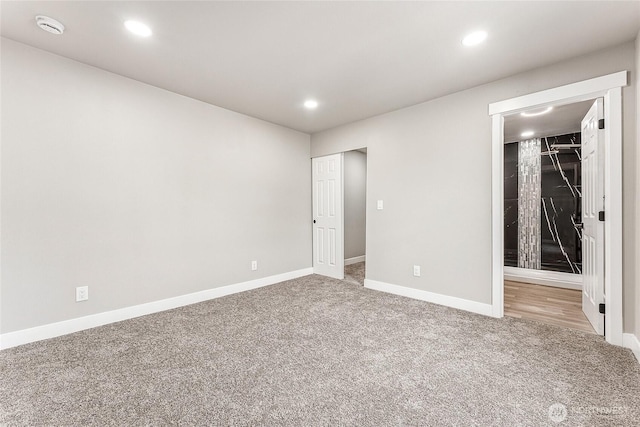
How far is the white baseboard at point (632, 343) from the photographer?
2.06 metres

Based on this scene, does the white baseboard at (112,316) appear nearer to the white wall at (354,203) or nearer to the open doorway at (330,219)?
the open doorway at (330,219)

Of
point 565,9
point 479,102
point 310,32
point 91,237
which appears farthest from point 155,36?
point 479,102

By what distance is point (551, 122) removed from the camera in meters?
3.85

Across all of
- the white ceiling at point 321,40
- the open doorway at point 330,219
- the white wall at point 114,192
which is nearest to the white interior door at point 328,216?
the open doorway at point 330,219

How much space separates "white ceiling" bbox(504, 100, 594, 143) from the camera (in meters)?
3.39

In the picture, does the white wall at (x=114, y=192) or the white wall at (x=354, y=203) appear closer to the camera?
the white wall at (x=114, y=192)

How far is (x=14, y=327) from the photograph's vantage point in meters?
2.23

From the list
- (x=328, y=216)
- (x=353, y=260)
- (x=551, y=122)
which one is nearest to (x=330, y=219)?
(x=328, y=216)

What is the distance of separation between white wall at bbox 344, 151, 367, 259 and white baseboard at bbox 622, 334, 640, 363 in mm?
3918

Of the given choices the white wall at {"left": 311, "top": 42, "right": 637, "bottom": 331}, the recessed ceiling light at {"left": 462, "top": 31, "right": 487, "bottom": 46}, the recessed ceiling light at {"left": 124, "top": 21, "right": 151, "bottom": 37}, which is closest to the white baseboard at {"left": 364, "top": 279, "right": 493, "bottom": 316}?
the white wall at {"left": 311, "top": 42, "right": 637, "bottom": 331}

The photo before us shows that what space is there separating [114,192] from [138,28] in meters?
1.52

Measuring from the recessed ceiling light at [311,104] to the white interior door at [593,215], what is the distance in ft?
8.86

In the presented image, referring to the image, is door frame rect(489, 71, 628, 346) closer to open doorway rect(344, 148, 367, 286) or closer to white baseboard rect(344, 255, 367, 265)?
open doorway rect(344, 148, 367, 286)

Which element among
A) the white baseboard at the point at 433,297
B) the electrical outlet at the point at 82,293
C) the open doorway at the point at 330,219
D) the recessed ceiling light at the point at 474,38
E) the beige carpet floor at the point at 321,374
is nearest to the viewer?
the beige carpet floor at the point at 321,374
